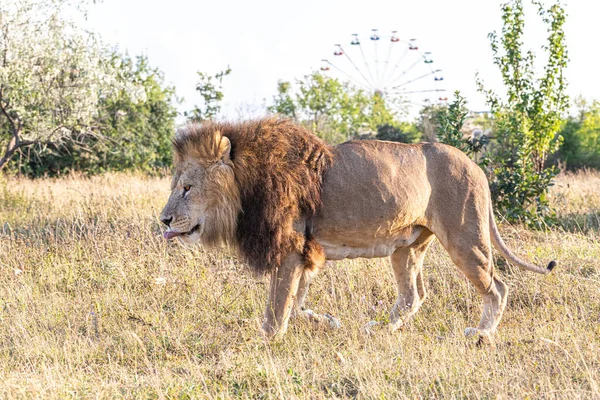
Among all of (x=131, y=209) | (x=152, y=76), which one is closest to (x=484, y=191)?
(x=131, y=209)

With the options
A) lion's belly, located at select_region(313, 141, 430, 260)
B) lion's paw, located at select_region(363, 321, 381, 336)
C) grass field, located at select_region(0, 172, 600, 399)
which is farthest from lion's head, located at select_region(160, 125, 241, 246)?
lion's paw, located at select_region(363, 321, 381, 336)

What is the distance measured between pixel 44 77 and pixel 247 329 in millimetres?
11170

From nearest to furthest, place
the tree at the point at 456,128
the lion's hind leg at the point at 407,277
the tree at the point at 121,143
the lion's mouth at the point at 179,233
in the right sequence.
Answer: the lion's mouth at the point at 179,233 → the lion's hind leg at the point at 407,277 → the tree at the point at 456,128 → the tree at the point at 121,143

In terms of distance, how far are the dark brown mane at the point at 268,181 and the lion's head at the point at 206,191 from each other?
0.02m

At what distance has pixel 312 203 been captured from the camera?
5.16m

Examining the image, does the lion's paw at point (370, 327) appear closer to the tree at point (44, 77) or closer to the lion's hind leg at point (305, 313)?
the lion's hind leg at point (305, 313)

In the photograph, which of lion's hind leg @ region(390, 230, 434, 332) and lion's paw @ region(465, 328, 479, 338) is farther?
lion's hind leg @ region(390, 230, 434, 332)

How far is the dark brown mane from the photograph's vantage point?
5.07 m

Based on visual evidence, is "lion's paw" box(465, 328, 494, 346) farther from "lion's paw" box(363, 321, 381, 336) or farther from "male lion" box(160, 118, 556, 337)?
"lion's paw" box(363, 321, 381, 336)

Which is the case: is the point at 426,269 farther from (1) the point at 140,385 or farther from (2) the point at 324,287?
(1) the point at 140,385

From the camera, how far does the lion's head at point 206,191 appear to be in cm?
507

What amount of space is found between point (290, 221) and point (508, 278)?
2694mm

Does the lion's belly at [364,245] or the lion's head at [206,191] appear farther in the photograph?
the lion's belly at [364,245]

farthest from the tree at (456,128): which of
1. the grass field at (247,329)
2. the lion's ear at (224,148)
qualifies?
the lion's ear at (224,148)
